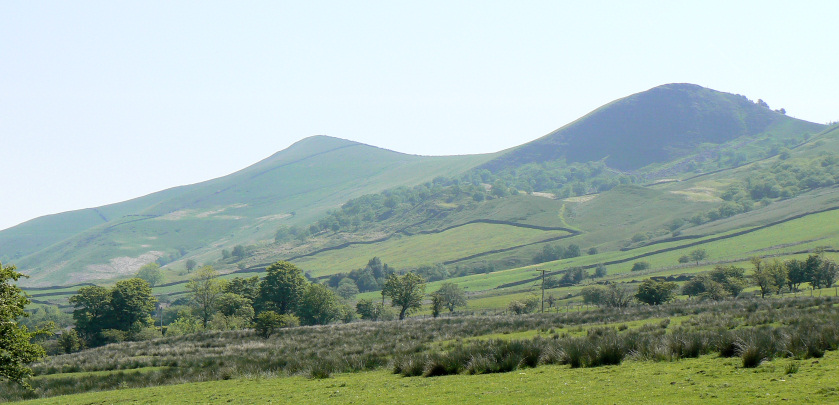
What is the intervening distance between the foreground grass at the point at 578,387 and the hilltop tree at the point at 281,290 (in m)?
58.7

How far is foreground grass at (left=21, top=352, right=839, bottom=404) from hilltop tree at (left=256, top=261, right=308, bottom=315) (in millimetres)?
58729

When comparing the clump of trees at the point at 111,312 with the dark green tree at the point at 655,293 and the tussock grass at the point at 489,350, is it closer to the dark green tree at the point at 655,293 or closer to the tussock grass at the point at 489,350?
the tussock grass at the point at 489,350

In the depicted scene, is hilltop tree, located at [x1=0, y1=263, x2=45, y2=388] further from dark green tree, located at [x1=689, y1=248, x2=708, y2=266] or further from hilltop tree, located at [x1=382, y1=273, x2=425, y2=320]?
dark green tree, located at [x1=689, y1=248, x2=708, y2=266]

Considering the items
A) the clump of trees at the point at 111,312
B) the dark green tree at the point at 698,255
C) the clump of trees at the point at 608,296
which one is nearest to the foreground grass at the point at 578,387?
the clump of trees at the point at 111,312

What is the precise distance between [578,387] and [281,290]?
6977 centimetres

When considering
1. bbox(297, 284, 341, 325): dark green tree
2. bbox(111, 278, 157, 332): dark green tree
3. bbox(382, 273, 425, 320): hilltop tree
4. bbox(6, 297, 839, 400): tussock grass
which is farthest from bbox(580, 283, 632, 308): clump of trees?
bbox(111, 278, 157, 332): dark green tree

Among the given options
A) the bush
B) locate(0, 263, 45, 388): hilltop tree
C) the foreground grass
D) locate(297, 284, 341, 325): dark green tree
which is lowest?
locate(297, 284, 341, 325): dark green tree

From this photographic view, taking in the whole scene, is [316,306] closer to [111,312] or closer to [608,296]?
[111,312]

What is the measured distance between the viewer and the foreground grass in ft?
42.7

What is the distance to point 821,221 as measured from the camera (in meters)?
153

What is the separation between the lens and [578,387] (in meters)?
15.3

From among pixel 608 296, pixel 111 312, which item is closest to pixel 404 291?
pixel 608 296

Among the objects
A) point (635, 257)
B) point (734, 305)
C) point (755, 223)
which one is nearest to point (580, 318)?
point (734, 305)

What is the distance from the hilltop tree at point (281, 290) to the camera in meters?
81.1
